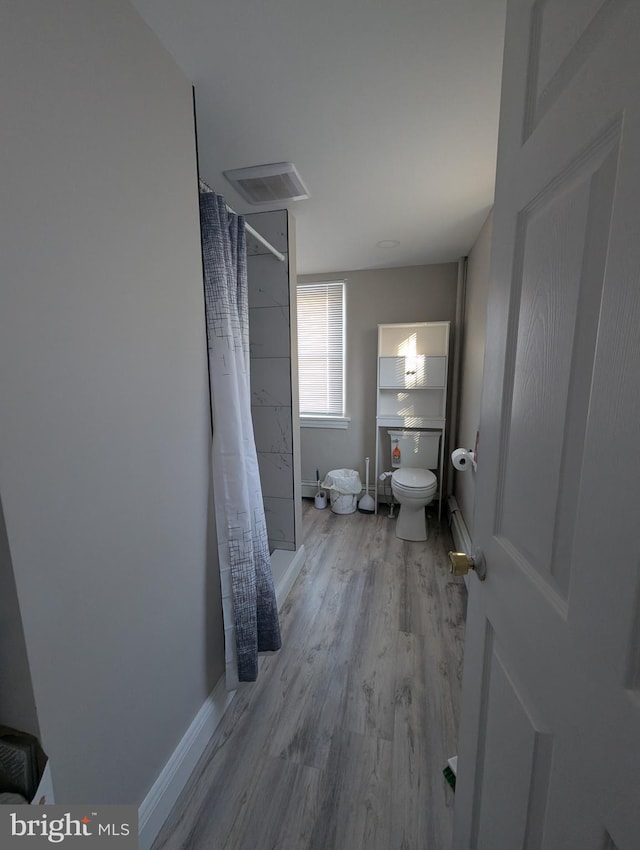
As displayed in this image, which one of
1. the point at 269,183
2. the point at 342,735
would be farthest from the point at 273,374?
the point at 342,735

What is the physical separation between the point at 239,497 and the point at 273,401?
1.05 metres

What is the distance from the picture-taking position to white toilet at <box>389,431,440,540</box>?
9.05 feet

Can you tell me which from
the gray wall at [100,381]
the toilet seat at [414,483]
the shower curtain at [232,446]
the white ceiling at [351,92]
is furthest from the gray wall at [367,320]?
the gray wall at [100,381]

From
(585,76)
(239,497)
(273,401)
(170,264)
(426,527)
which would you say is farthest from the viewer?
(426,527)

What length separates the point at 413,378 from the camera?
3.12 m

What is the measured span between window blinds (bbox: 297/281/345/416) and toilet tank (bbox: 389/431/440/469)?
0.65 metres

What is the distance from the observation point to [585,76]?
Result: 45 centimetres

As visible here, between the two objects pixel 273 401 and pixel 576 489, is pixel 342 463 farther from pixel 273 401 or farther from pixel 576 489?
pixel 576 489

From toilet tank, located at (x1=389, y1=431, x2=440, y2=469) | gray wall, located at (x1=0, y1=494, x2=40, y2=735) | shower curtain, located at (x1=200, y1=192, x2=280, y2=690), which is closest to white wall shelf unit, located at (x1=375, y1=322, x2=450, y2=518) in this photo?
toilet tank, located at (x1=389, y1=431, x2=440, y2=469)

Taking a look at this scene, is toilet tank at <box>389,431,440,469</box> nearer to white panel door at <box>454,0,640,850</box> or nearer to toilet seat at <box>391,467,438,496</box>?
toilet seat at <box>391,467,438,496</box>

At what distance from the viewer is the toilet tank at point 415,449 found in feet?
10.4

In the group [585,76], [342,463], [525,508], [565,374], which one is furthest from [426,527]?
[585,76]

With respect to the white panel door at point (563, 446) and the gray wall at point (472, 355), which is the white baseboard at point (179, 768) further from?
the gray wall at point (472, 355)

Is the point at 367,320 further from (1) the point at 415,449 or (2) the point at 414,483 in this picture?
(2) the point at 414,483
